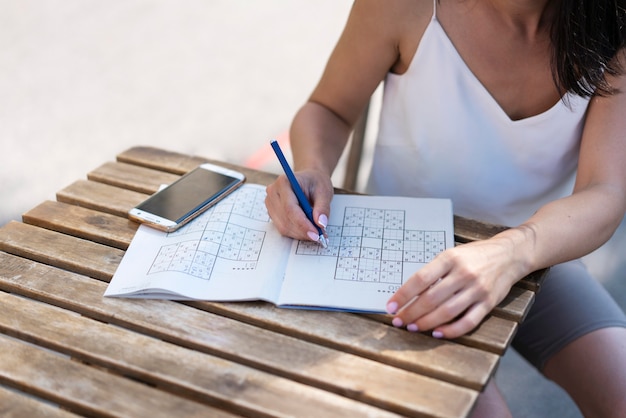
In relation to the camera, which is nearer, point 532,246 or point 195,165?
point 532,246

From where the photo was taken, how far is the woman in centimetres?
121

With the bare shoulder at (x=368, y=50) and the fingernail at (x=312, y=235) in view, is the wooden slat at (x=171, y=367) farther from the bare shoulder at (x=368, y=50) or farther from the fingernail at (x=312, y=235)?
the bare shoulder at (x=368, y=50)

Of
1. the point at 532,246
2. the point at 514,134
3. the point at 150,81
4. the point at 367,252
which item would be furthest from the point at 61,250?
the point at 150,81

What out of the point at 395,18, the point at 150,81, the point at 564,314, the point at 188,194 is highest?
the point at 395,18

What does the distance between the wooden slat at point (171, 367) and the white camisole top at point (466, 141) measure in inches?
28.1

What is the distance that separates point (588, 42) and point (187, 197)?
2.31ft

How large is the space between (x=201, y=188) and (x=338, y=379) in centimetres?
51

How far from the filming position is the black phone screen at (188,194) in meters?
1.21

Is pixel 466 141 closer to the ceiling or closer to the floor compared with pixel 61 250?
closer to the ceiling

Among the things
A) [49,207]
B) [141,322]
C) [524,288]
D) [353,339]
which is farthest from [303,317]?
[49,207]

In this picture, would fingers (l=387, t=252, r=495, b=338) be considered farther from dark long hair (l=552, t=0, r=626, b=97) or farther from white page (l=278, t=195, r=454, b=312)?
dark long hair (l=552, t=0, r=626, b=97)

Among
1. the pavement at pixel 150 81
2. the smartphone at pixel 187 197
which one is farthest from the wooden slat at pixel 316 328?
the pavement at pixel 150 81

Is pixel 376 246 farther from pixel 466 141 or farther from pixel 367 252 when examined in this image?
pixel 466 141

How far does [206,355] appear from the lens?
3.04 ft
